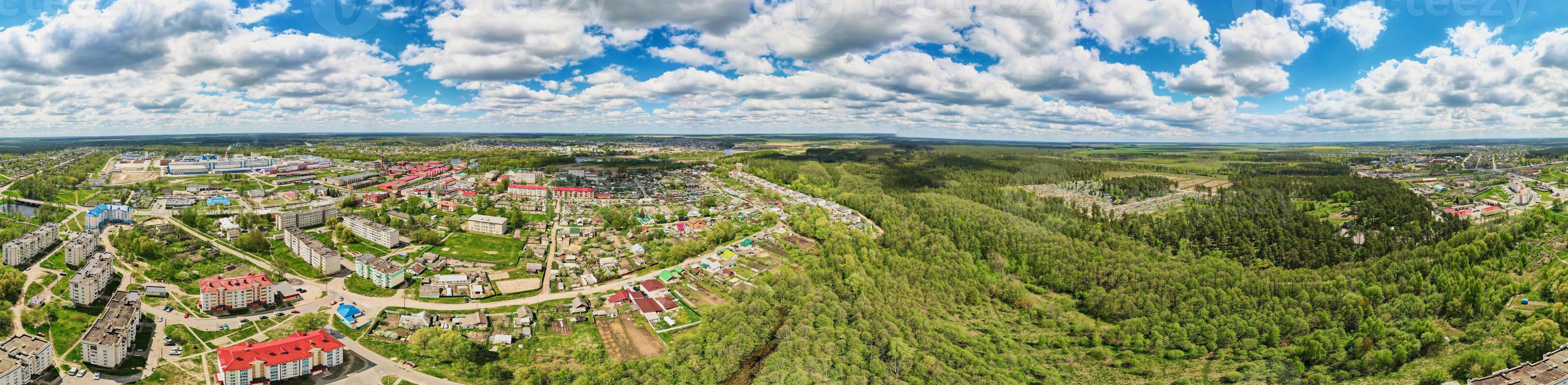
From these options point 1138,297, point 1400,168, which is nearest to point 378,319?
point 1138,297

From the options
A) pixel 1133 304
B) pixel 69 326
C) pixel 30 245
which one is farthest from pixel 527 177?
pixel 1133 304

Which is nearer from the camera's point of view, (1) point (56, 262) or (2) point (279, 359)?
(2) point (279, 359)

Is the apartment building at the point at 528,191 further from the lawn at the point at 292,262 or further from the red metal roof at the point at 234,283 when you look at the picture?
the red metal roof at the point at 234,283

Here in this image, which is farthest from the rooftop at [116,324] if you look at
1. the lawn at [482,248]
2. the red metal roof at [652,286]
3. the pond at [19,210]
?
the pond at [19,210]

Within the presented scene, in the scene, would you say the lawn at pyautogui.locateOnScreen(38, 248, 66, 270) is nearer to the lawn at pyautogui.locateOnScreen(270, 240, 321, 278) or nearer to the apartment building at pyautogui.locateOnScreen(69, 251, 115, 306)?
the apartment building at pyautogui.locateOnScreen(69, 251, 115, 306)

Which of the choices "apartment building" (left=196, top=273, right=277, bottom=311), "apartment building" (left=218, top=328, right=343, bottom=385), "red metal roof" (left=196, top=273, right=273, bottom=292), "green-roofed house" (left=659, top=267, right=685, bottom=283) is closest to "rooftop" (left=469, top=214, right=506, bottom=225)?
"red metal roof" (left=196, top=273, right=273, bottom=292)

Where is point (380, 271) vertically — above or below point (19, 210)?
below

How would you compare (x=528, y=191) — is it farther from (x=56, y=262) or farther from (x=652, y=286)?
(x=652, y=286)

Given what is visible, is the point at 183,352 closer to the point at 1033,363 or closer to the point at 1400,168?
the point at 1033,363
